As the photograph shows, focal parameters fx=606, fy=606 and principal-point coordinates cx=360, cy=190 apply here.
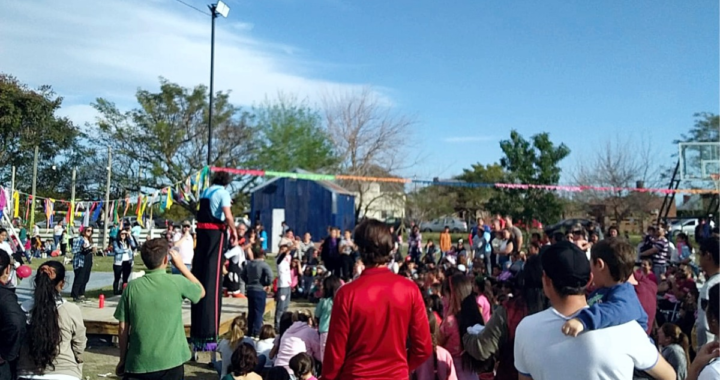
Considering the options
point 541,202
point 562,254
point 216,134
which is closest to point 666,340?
point 562,254

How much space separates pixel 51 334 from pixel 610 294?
3400 mm

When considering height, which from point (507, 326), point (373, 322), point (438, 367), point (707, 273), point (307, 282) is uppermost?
point (707, 273)

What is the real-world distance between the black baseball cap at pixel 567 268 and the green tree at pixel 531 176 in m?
30.0

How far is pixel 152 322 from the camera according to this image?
400 centimetres

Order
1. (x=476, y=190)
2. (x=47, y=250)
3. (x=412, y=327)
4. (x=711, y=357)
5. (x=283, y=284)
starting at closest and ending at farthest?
(x=711, y=357) → (x=412, y=327) → (x=283, y=284) → (x=47, y=250) → (x=476, y=190)

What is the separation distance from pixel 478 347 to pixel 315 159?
39212mm

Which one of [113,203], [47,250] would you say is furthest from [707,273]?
[47,250]

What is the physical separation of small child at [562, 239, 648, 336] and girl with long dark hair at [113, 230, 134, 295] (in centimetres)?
1178

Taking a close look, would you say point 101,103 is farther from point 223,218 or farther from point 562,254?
point 562,254

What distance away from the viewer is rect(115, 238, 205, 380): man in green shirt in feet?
13.1

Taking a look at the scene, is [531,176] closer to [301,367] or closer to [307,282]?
[307,282]

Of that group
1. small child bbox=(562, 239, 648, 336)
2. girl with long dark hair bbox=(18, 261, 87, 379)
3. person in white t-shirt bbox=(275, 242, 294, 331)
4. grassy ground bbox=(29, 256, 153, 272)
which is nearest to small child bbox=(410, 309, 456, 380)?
small child bbox=(562, 239, 648, 336)

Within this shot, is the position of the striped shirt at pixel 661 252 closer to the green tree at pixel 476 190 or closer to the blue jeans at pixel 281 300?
the blue jeans at pixel 281 300

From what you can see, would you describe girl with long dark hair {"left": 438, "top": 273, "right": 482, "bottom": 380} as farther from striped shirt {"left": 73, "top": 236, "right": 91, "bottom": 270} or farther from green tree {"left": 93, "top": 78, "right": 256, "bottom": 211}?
green tree {"left": 93, "top": 78, "right": 256, "bottom": 211}
